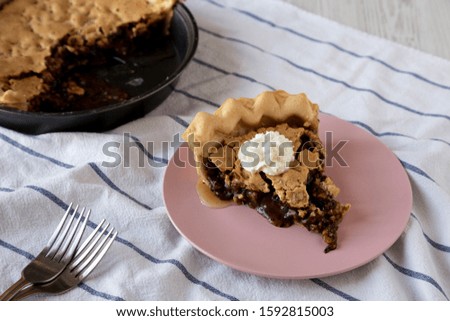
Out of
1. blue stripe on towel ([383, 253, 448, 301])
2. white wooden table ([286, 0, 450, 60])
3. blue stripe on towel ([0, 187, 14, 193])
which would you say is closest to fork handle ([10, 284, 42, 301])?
blue stripe on towel ([0, 187, 14, 193])

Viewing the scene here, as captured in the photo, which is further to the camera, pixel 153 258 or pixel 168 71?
pixel 168 71

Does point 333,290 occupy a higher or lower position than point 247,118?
lower

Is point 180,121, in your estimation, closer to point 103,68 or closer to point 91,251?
point 103,68

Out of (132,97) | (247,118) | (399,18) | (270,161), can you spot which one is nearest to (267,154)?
(270,161)

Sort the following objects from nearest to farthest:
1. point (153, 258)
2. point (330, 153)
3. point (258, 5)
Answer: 1. point (153, 258)
2. point (330, 153)
3. point (258, 5)
